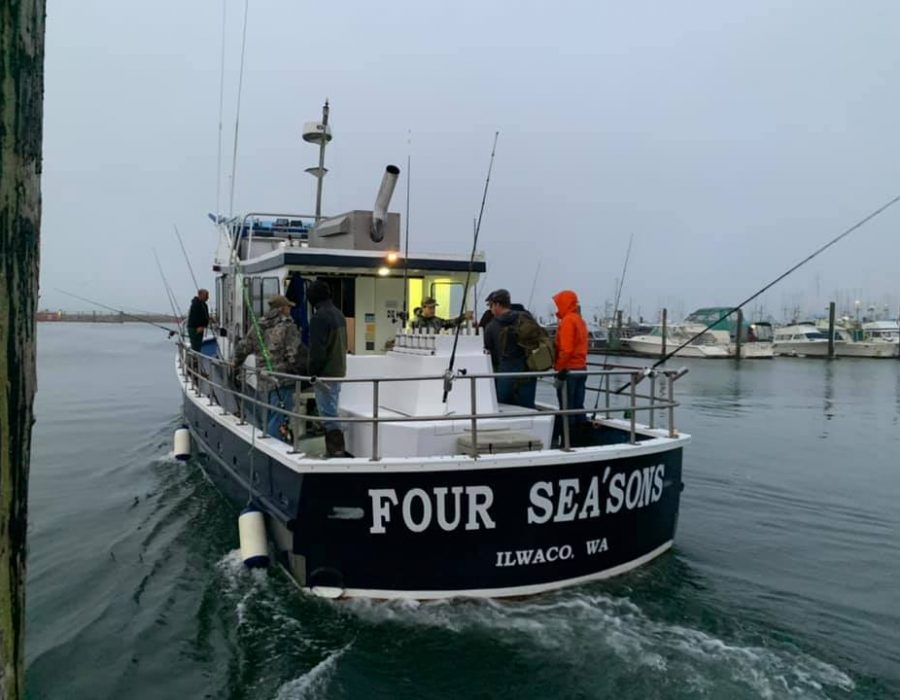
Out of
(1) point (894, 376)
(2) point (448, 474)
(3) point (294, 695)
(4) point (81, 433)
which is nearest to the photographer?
(3) point (294, 695)

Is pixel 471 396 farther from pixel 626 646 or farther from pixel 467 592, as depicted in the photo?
pixel 626 646

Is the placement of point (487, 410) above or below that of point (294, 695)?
above

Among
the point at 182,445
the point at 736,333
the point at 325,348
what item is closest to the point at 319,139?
the point at 182,445

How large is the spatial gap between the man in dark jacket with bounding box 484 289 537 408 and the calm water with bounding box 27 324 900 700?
2409mm

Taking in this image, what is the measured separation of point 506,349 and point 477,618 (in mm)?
3225

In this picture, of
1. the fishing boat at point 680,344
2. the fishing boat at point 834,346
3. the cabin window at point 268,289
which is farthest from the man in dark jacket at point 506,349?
the fishing boat at point 834,346

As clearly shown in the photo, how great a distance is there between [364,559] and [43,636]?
9.43ft

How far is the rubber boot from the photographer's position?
650 cm

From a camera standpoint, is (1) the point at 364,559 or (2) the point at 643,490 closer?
(1) the point at 364,559

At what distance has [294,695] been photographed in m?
4.87

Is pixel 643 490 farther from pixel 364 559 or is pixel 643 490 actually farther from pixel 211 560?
pixel 211 560

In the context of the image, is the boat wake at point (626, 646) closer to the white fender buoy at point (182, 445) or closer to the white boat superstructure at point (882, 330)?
the white fender buoy at point (182, 445)

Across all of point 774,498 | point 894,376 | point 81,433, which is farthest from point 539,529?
point 894,376

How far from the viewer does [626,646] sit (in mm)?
5406
